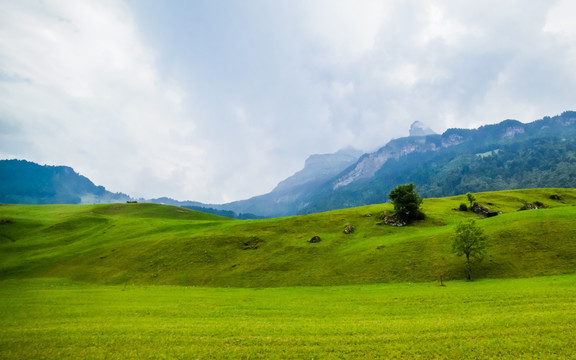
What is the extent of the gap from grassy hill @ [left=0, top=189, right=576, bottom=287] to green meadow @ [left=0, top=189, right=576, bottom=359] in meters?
0.40

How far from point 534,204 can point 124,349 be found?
14178 cm

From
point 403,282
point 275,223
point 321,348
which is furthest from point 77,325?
point 275,223

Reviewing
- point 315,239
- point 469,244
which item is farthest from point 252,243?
point 469,244

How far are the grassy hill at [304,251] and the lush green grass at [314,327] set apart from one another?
13499mm

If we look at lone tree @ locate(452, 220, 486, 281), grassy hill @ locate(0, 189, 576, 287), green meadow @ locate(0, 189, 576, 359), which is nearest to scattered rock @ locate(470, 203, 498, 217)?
grassy hill @ locate(0, 189, 576, 287)

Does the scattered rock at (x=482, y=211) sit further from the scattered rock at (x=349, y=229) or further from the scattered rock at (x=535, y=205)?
the scattered rock at (x=349, y=229)

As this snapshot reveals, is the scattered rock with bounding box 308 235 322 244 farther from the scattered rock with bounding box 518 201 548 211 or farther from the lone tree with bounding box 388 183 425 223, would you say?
the scattered rock with bounding box 518 201 548 211

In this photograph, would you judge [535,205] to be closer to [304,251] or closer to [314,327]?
[304,251]

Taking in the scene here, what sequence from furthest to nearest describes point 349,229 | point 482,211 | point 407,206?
point 482,211 → point 407,206 → point 349,229

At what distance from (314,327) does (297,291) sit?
2535cm

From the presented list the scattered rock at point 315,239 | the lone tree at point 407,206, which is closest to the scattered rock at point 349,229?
the scattered rock at point 315,239

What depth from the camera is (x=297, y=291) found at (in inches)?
1953

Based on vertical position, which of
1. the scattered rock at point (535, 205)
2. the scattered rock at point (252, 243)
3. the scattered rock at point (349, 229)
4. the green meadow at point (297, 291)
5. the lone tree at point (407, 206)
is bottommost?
the green meadow at point (297, 291)

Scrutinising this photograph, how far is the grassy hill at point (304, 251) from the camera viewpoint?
53844mm
